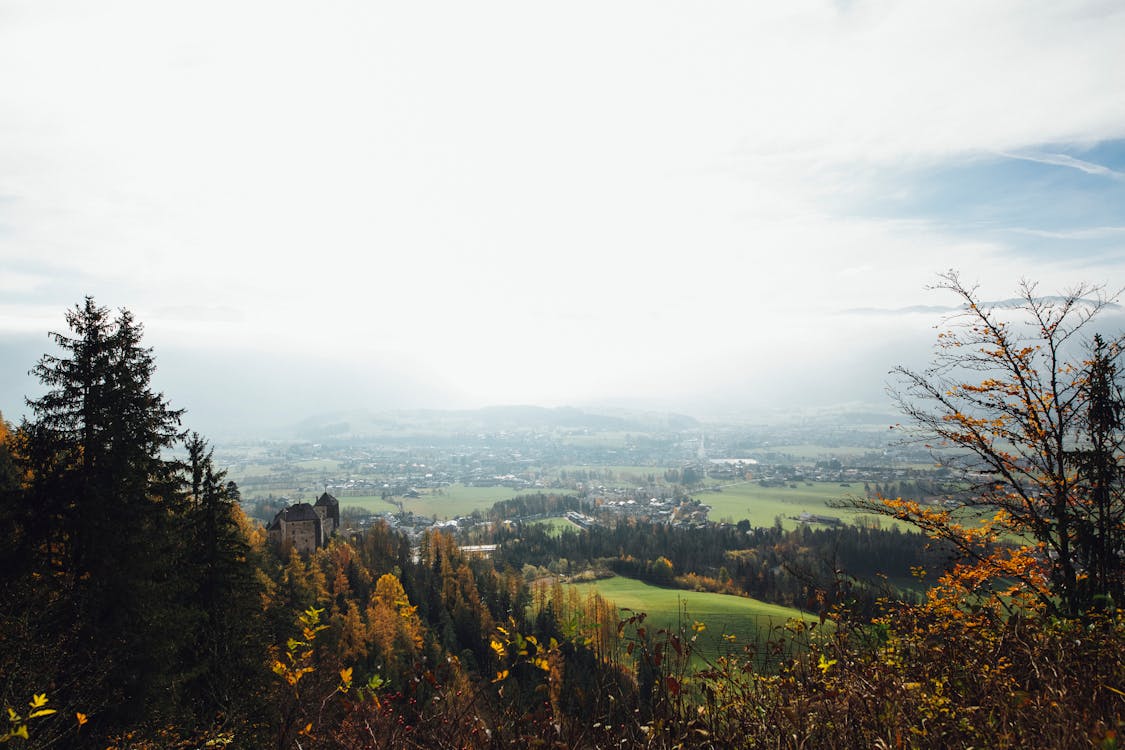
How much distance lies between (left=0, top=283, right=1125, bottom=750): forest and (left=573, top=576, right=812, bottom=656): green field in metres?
26.1

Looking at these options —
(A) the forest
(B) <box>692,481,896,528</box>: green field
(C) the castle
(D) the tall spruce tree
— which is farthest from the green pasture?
(D) the tall spruce tree

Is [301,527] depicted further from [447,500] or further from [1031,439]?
[447,500]

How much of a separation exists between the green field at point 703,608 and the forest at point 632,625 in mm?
26132

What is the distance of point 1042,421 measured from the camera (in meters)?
8.52

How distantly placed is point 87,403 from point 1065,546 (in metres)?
16.8

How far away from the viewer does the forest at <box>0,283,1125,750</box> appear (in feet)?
12.0

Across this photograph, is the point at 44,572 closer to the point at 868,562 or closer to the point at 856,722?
the point at 856,722

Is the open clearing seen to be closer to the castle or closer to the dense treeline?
the dense treeline

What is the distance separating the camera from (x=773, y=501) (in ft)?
330

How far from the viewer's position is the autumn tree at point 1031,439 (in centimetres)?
775

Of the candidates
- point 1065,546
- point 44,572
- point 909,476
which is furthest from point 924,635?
point 909,476

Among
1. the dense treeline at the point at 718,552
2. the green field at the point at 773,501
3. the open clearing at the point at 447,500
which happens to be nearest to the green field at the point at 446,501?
the open clearing at the point at 447,500

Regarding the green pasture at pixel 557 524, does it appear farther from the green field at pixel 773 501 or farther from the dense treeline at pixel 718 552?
the green field at pixel 773 501

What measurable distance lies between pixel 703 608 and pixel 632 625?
43622mm
